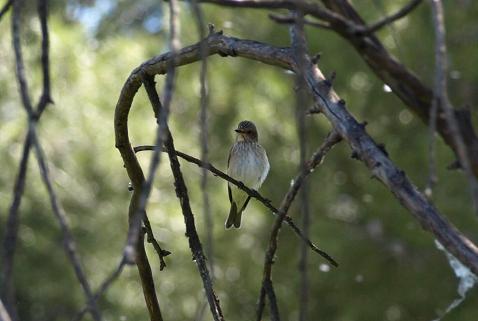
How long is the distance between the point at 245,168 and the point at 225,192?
9.25ft

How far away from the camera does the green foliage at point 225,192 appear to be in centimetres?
813

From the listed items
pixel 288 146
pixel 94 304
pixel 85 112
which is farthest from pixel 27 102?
pixel 288 146

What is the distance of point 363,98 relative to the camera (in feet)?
28.6

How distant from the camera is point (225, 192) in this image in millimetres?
8461

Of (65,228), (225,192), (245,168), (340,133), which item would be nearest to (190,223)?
(340,133)

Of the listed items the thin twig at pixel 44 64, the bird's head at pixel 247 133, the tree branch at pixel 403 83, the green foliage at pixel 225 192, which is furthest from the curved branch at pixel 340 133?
the green foliage at pixel 225 192

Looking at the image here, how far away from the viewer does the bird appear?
565cm

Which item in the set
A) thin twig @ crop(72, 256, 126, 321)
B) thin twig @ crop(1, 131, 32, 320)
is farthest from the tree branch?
thin twig @ crop(72, 256, 126, 321)

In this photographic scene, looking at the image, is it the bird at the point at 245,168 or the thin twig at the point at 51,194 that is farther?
the bird at the point at 245,168

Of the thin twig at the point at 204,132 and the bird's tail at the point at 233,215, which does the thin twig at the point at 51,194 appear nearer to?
the thin twig at the point at 204,132

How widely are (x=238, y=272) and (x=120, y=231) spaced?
104 centimetres

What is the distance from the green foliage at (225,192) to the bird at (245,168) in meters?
2.22

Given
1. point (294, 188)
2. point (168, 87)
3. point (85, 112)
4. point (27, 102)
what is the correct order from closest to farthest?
1. point (168, 87)
2. point (27, 102)
3. point (294, 188)
4. point (85, 112)

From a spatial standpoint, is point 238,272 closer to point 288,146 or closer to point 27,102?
point 288,146
